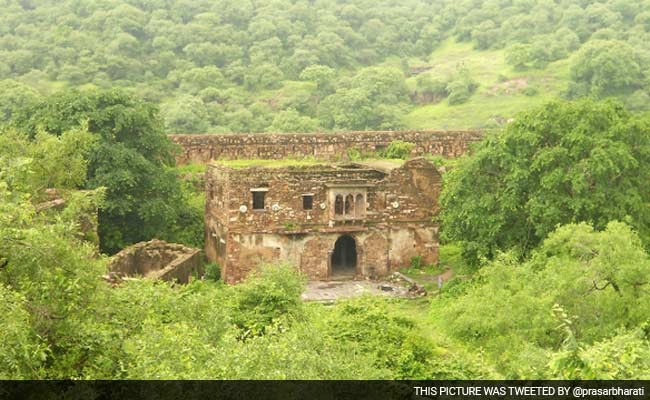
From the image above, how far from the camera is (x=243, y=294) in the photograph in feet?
62.3

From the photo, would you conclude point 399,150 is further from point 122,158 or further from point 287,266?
point 287,266

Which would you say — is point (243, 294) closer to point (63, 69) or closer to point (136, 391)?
point (136, 391)

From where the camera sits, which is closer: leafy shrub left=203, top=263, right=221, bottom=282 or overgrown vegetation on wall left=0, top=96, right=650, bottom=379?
overgrown vegetation on wall left=0, top=96, right=650, bottom=379

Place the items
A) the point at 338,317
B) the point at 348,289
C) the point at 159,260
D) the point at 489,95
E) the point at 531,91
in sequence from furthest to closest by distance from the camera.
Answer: the point at 489,95 → the point at 531,91 → the point at 348,289 → the point at 159,260 → the point at 338,317

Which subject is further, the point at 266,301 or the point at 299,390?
the point at 266,301

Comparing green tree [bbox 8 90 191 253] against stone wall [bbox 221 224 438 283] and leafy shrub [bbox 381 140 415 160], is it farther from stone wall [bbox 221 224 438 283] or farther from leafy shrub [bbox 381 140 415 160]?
leafy shrub [bbox 381 140 415 160]

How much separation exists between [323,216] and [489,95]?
118 ft

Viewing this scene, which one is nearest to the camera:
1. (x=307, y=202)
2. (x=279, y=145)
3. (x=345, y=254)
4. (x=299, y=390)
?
(x=299, y=390)

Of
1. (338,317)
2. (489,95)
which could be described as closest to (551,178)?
(338,317)

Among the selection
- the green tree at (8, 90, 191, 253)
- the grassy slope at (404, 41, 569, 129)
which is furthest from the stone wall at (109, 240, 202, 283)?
the grassy slope at (404, 41, 569, 129)

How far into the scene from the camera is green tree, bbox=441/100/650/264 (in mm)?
23750

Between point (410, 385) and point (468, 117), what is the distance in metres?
46.1

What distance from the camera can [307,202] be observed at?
97.2 ft

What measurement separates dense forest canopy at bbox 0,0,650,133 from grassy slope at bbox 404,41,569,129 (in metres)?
0.35
